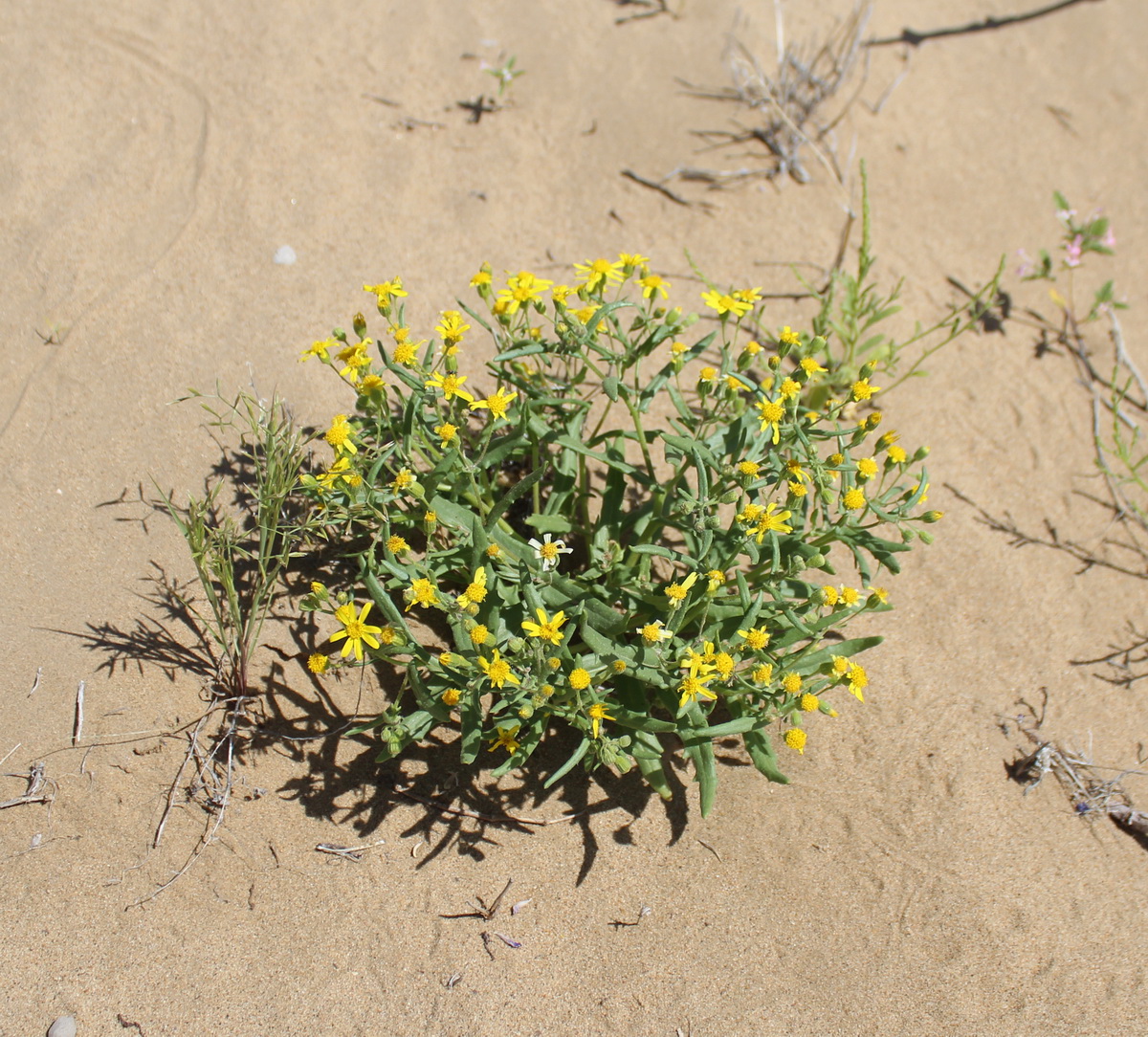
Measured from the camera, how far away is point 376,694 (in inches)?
106

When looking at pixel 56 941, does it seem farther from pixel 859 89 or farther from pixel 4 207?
pixel 859 89

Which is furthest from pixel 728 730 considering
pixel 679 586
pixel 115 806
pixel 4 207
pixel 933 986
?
pixel 4 207

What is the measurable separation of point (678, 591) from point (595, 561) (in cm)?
40

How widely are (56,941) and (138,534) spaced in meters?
1.19

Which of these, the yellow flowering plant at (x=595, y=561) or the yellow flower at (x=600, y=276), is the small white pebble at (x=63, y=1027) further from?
the yellow flower at (x=600, y=276)

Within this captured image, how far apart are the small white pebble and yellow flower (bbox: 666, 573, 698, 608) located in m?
1.81

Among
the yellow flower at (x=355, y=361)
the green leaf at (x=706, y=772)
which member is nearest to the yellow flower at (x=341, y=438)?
the yellow flower at (x=355, y=361)

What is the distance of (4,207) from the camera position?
3484 mm

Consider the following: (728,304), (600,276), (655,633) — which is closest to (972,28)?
(728,304)

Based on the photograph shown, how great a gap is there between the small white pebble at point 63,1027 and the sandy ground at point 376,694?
0.02 meters

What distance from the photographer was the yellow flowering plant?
7.39 feet

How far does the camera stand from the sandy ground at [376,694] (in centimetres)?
237

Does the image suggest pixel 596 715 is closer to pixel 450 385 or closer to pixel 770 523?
pixel 770 523

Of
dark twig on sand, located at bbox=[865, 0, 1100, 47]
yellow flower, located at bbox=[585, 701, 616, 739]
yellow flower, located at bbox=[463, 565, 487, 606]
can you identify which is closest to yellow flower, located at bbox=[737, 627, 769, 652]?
yellow flower, located at bbox=[585, 701, 616, 739]
